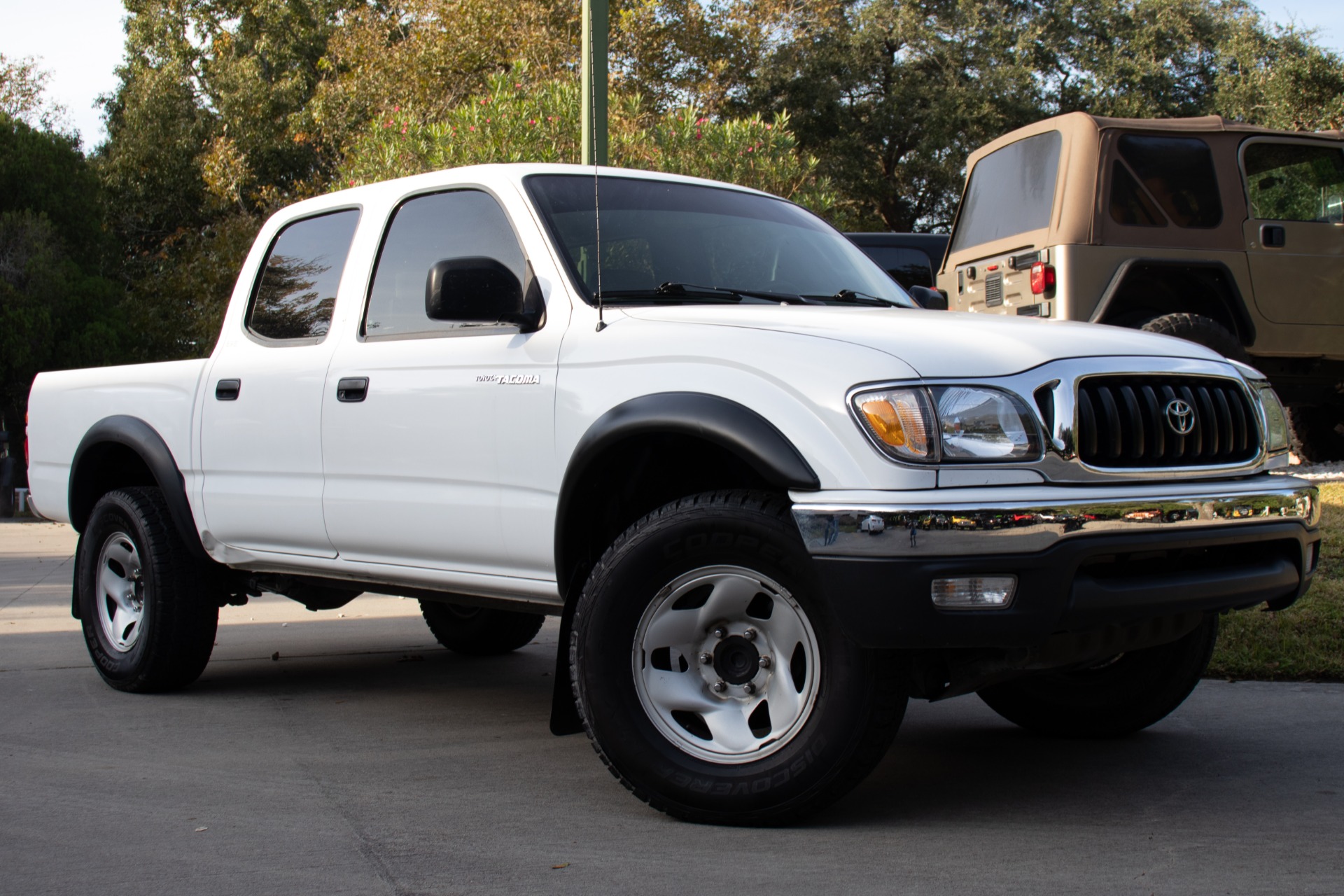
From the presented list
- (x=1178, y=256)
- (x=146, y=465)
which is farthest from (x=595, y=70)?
(x=1178, y=256)

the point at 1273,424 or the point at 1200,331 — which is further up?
the point at 1200,331

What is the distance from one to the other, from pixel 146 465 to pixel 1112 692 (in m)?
4.14

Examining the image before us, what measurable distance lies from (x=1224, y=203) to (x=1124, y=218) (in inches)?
32.3

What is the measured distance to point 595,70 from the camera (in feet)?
24.5

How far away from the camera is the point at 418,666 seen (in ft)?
21.8

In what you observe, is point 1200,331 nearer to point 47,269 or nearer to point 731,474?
point 731,474

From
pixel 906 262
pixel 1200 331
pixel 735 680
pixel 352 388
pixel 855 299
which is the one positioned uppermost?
pixel 906 262

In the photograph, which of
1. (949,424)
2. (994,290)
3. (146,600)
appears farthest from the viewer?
(994,290)

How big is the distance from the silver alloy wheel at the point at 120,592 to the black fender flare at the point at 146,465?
0.32 meters

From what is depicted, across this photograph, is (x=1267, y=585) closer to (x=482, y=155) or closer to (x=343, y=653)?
(x=343, y=653)

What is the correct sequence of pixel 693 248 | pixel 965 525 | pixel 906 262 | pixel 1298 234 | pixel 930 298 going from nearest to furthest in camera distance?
pixel 965 525 < pixel 693 248 < pixel 930 298 < pixel 1298 234 < pixel 906 262

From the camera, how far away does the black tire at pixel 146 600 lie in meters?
5.74

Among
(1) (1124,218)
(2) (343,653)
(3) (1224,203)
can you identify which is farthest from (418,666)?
(3) (1224,203)

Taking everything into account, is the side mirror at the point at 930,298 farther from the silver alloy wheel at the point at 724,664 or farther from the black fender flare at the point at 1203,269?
the black fender flare at the point at 1203,269
